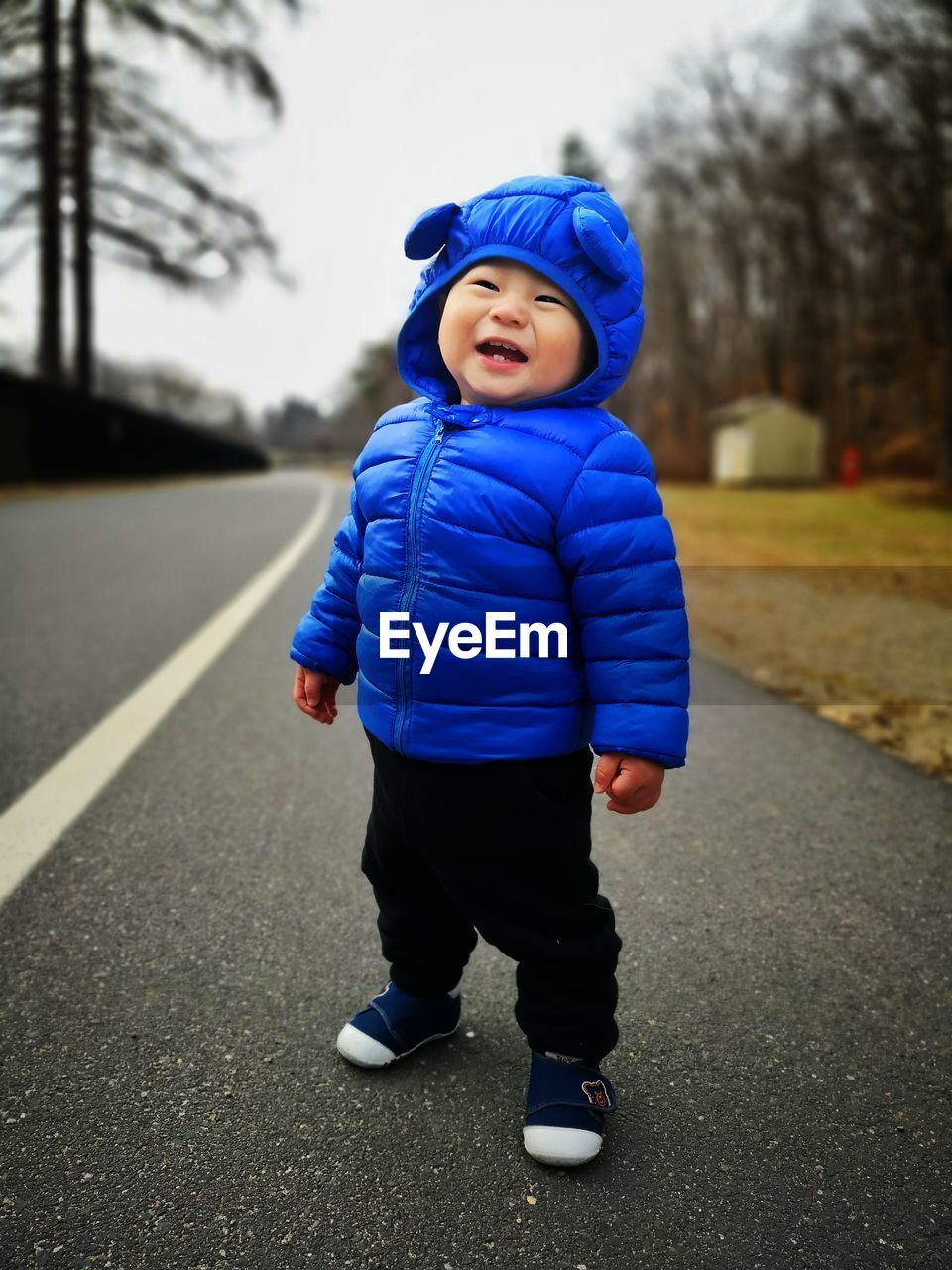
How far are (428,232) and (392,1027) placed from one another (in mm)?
1361

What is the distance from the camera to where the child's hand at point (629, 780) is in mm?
1634

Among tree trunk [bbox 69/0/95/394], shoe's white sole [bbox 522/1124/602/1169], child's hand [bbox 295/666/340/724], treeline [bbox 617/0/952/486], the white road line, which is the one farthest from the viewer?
tree trunk [bbox 69/0/95/394]

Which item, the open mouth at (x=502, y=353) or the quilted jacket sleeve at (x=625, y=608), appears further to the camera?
the open mouth at (x=502, y=353)

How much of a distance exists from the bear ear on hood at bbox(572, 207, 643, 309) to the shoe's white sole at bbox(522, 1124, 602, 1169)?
1.32 metres

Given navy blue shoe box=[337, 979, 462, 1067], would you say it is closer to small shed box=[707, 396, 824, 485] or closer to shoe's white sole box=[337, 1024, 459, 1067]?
shoe's white sole box=[337, 1024, 459, 1067]

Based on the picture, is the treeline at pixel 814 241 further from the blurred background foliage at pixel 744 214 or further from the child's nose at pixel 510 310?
the child's nose at pixel 510 310

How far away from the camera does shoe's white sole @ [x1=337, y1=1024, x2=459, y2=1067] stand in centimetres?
184

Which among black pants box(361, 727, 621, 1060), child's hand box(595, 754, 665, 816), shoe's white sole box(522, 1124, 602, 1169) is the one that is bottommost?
shoe's white sole box(522, 1124, 602, 1169)

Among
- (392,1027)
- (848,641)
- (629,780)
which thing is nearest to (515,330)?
(629,780)

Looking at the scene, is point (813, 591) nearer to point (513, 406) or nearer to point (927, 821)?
point (927, 821)

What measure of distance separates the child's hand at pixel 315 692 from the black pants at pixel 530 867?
205mm

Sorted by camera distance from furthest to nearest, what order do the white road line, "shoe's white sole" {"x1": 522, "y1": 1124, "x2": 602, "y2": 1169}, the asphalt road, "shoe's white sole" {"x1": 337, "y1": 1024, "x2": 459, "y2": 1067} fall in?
1. the white road line
2. "shoe's white sole" {"x1": 337, "y1": 1024, "x2": 459, "y2": 1067}
3. "shoe's white sole" {"x1": 522, "y1": 1124, "x2": 602, "y2": 1169}
4. the asphalt road

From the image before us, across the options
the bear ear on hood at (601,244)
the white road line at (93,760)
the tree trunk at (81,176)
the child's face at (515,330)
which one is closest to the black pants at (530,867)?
the child's face at (515,330)

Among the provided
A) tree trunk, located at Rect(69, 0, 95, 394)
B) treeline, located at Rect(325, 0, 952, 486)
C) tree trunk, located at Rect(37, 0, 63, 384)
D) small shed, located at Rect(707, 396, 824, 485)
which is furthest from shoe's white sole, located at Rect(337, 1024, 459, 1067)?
small shed, located at Rect(707, 396, 824, 485)
